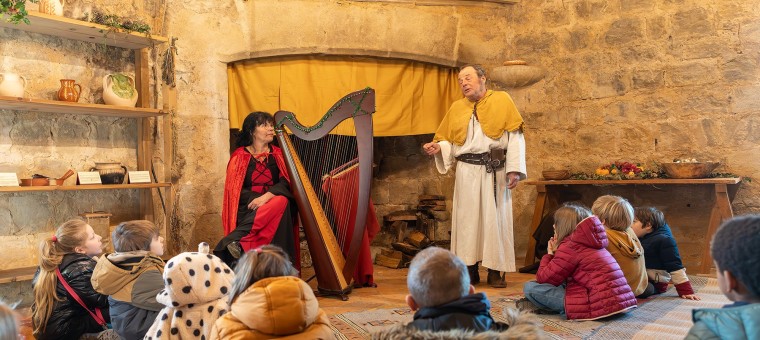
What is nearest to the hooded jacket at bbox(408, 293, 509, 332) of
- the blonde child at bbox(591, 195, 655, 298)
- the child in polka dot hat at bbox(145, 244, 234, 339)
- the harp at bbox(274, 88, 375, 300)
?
the child in polka dot hat at bbox(145, 244, 234, 339)

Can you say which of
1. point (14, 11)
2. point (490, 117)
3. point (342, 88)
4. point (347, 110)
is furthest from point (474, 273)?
point (14, 11)

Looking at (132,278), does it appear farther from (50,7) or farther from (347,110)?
(50,7)

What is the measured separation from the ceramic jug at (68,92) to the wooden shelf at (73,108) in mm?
69

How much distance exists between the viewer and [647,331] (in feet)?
9.95

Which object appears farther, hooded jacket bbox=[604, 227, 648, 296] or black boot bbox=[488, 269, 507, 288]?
black boot bbox=[488, 269, 507, 288]

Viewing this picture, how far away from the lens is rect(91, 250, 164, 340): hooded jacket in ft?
8.32

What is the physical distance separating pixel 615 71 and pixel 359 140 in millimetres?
2590

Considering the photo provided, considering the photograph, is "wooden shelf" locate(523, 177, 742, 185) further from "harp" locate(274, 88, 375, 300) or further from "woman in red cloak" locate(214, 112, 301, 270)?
"woman in red cloak" locate(214, 112, 301, 270)

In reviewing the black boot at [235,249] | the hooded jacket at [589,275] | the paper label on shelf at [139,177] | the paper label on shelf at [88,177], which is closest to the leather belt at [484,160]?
the hooded jacket at [589,275]

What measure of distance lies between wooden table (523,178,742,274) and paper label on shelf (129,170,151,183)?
9.68 ft

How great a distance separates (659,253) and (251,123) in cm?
268

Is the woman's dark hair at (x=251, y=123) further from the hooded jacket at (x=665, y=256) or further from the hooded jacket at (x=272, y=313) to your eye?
the hooded jacket at (x=272, y=313)

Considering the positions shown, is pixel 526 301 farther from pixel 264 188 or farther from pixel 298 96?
pixel 298 96

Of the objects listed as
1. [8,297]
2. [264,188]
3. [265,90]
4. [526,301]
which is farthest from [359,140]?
[8,297]
